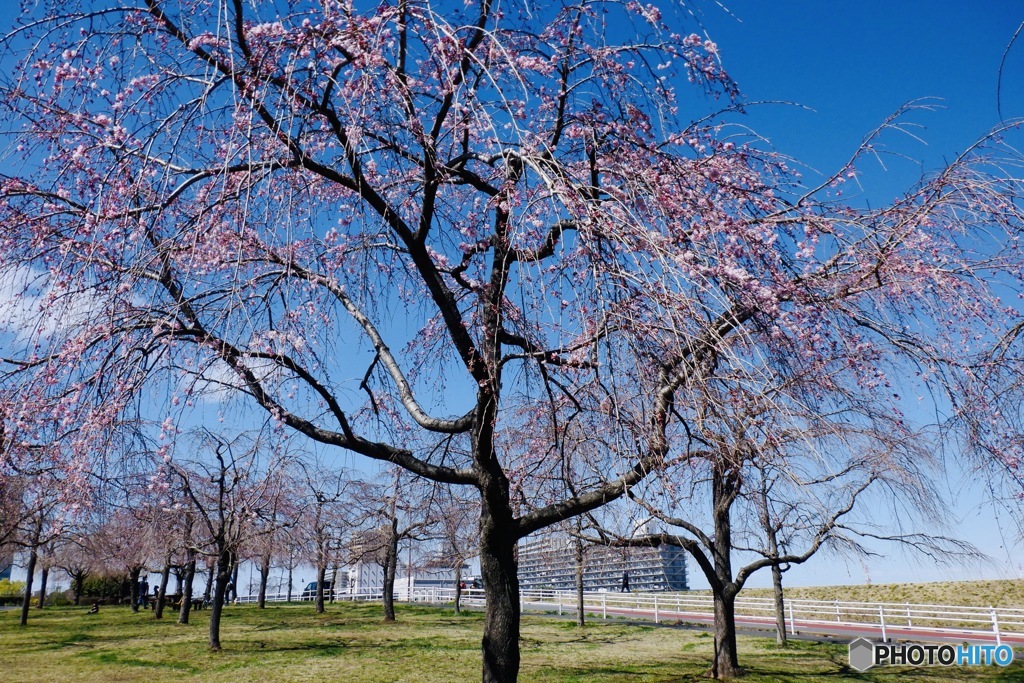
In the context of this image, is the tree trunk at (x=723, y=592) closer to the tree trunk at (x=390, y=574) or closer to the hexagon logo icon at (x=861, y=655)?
the hexagon logo icon at (x=861, y=655)

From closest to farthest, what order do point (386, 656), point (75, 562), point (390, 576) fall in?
point (386, 656), point (390, 576), point (75, 562)

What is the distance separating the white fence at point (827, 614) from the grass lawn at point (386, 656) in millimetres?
4303

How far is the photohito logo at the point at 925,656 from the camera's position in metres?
14.3

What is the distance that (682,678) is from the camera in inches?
474

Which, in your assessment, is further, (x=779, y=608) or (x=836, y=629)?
(x=836, y=629)

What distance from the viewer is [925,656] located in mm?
14578

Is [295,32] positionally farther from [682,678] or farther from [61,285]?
[682,678]

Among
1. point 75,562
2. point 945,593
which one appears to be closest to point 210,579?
point 75,562

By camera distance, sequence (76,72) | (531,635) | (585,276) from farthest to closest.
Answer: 1. (531,635)
2. (76,72)
3. (585,276)

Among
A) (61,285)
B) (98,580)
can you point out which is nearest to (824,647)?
(61,285)

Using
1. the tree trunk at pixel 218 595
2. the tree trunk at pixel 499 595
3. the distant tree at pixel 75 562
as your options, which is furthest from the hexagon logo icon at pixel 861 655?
the distant tree at pixel 75 562

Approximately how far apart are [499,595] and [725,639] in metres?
7.38

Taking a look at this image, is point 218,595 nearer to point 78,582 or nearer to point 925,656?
point 925,656

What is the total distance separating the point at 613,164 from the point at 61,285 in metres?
4.09
